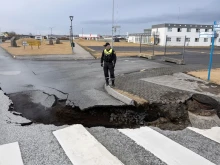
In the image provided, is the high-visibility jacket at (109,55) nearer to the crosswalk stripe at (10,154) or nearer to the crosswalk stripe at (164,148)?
the crosswalk stripe at (164,148)

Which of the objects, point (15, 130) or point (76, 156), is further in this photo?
point (15, 130)

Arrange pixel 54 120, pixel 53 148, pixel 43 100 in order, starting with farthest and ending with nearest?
pixel 43 100, pixel 54 120, pixel 53 148

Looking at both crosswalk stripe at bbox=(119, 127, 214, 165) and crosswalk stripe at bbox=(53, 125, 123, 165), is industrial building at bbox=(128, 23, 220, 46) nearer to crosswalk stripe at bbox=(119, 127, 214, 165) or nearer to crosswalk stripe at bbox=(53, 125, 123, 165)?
crosswalk stripe at bbox=(119, 127, 214, 165)

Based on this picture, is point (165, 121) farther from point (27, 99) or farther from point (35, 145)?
point (27, 99)

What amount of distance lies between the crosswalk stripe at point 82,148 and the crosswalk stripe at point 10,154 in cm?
76

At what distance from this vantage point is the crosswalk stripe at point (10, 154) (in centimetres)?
339

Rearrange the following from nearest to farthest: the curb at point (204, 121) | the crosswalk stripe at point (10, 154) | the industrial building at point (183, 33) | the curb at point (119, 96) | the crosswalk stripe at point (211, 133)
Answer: the crosswalk stripe at point (10, 154) < the crosswalk stripe at point (211, 133) < the curb at point (204, 121) < the curb at point (119, 96) < the industrial building at point (183, 33)

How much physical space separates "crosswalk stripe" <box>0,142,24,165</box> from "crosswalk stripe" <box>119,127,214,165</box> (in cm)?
214

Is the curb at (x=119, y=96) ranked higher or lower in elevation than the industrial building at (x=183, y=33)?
lower

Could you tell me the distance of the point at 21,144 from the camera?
391cm

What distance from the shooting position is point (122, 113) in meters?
6.00

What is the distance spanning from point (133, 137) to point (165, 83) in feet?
16.6

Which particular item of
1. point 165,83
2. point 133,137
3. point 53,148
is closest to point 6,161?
point 53,148

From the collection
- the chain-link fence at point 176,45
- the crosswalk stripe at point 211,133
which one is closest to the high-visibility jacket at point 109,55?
the crosswalk stripe at point 211,133
